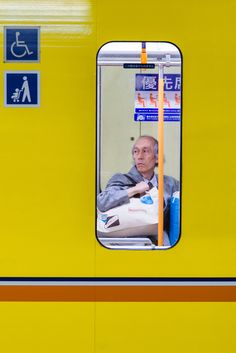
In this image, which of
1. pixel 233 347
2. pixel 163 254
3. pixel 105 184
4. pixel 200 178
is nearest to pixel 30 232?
pixel 105 184

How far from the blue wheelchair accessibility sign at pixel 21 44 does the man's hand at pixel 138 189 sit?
880 mm

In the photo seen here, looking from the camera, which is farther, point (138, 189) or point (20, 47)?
point (138, 189)

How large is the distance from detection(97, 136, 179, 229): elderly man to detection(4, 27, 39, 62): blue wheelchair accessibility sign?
2.52ft

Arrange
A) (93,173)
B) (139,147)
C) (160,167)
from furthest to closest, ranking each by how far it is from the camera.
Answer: (139,147) → (160,167) → (93,173)


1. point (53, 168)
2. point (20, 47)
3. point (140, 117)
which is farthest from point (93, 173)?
point (20, 47)

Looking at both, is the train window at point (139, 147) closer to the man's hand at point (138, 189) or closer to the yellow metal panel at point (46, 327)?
the man's hand at point (138, 189)

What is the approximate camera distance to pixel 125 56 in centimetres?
342

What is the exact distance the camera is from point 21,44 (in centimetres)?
325

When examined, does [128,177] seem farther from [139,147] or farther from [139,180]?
[139,147]

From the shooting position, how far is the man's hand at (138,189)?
3426 mm

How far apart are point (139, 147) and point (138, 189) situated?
240mm

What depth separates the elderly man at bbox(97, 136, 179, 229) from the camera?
11.1 ft

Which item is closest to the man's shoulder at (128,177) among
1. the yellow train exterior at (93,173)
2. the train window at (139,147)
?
the train window at (139,147)

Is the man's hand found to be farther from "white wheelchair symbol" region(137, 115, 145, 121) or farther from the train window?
"white wheelchair symbol" region(137, 115, 145, 121)
